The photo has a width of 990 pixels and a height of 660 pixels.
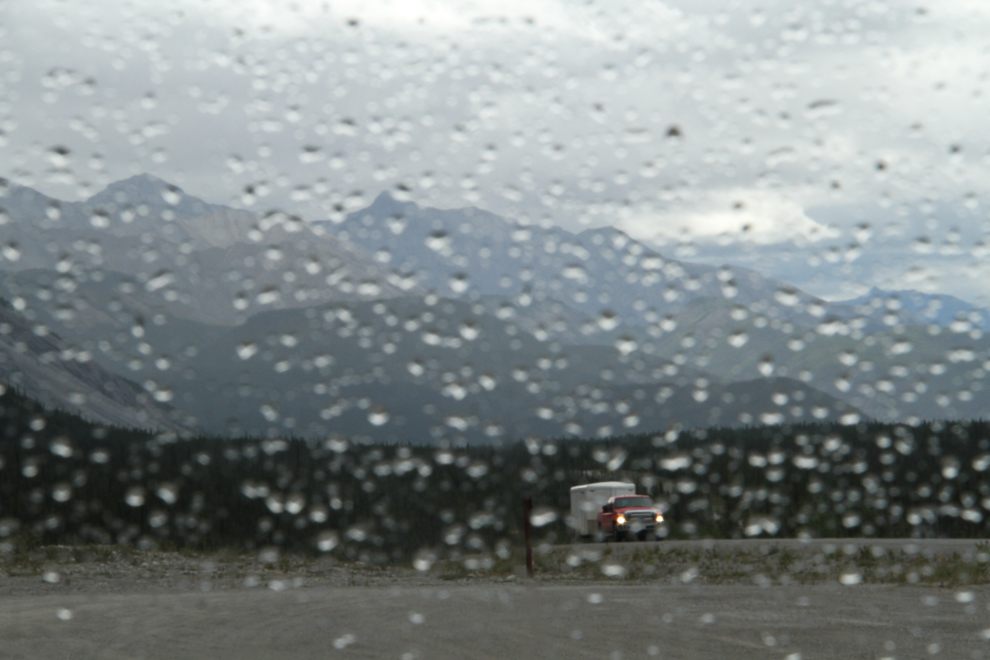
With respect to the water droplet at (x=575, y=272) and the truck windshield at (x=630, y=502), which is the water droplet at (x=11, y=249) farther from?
the truck windshield at (x=630, y=502)

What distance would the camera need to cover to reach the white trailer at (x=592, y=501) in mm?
52062

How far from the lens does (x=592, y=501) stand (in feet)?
174

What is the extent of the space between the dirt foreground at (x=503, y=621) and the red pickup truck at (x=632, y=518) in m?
21.6

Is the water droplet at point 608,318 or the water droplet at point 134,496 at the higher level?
the water droplet at point 608,318

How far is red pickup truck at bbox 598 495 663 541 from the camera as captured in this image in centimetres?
4500

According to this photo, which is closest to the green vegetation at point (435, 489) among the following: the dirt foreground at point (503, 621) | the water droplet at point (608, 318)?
the dirt foreground at point (503, 621)

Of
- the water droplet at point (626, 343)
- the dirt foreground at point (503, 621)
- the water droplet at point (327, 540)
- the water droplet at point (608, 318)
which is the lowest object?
the water droplet at point (327, 540)

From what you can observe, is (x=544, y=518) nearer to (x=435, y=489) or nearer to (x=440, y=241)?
(x=435, y=489)

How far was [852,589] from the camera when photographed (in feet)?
64.6

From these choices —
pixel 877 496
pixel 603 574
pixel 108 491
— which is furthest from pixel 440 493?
pixel 603 574

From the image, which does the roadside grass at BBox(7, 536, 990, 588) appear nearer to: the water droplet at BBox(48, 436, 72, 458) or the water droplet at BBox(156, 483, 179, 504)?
the water droplet at BBox(156, 483, 179, 504)

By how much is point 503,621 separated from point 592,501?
38249 mm

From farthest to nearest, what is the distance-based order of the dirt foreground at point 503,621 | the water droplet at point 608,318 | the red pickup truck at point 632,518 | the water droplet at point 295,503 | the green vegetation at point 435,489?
the water droplet at point 295,503
the green vegetation at point 435,489
the red pickup truck at point 632,518
the water droplet at point 608,318
the dirt foreground at point 503,621

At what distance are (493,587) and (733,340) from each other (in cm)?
951
